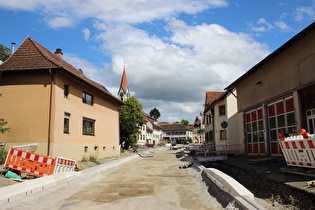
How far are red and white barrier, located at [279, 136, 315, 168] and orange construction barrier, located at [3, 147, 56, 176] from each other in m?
8.77

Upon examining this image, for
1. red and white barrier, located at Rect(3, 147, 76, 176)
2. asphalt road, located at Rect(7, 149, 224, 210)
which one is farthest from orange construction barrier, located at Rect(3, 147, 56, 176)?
asphalt road, located at Rect(7, 149, 224, 210)

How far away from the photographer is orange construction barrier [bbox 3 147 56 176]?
33.4 feet

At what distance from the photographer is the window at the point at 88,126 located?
66.1 feet

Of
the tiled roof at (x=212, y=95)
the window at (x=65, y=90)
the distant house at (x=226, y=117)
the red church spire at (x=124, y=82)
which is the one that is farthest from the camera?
the red church spire at (x=124, y=82)

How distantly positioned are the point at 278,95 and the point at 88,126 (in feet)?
45.2

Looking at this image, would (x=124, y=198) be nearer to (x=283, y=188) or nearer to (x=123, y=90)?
(x=283, y=188)

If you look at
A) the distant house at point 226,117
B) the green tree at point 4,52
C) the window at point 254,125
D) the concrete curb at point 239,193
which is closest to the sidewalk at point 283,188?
the concrete curb at point 239,193

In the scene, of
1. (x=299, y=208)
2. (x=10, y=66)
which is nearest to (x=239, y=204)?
(x=299, y=208)

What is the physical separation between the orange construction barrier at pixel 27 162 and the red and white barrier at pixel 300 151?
28.8 feet

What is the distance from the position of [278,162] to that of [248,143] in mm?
6346

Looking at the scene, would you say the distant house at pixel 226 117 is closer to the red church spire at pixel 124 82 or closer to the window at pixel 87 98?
the window at pixel 87 98

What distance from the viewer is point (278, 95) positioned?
14.1 metres

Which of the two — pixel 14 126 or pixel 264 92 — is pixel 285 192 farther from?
pixel 14 126

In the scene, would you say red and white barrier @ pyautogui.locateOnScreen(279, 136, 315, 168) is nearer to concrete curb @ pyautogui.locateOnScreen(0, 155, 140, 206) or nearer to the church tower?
concrete curb @ pyautogui.locateOnScreen(0, 155, 140, 206)
